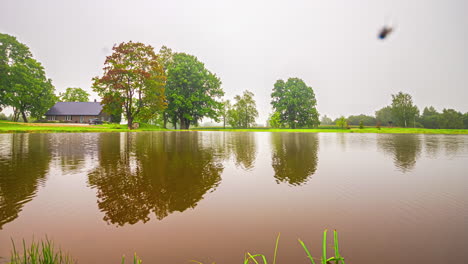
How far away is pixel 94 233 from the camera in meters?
3.53

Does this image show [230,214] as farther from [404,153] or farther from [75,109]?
[75,109]

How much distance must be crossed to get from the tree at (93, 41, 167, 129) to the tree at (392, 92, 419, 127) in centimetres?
9961

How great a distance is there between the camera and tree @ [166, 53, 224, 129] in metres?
55.7

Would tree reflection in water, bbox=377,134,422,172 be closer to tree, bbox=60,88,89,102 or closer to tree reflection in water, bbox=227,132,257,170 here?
tree reflection in water, bbox=227,132,257,170

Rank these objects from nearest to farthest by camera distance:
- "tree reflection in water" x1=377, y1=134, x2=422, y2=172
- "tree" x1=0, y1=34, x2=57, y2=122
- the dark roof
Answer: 1. "tree reflection in water" x1=377, y1=134, x2=422, y2=172
2. "tree" x1=0, y1=34, x2=57, y2=122
3. the dark roof

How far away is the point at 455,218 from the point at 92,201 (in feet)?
26.3

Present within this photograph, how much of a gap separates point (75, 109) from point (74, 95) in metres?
18.7

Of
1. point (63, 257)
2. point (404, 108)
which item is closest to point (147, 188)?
point (63, 257)

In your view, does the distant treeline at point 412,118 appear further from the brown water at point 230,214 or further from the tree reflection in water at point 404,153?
the brown water at point 230,214

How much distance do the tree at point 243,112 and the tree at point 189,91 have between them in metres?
31.5

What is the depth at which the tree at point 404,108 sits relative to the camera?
90.2 metres

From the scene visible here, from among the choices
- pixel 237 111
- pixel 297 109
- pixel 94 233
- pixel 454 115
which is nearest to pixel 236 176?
pixel 94 233

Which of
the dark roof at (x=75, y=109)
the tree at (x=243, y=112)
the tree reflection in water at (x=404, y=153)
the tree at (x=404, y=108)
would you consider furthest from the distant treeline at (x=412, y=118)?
the dark roof at (x=75, y=109)

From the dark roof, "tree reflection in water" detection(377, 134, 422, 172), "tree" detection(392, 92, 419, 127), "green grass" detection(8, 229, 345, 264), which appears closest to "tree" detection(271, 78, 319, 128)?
"tree" detection(392, 92, 419, 127)
